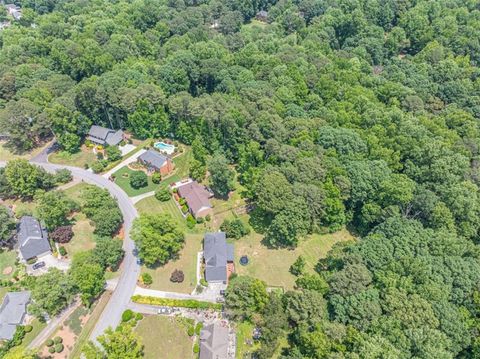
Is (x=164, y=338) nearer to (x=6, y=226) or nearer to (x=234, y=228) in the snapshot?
(x=234, y=228)

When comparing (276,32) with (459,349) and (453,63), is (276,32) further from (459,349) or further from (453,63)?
(459,349)

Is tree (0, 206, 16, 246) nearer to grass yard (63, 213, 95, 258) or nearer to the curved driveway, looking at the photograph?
grass yard (63, 213, 95, 258)

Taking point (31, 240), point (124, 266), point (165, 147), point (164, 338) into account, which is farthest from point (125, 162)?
point (164, 338)

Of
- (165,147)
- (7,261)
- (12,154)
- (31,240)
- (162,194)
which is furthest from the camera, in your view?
(12,154)

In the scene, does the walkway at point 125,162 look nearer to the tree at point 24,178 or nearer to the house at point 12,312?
the tree at point 24,178

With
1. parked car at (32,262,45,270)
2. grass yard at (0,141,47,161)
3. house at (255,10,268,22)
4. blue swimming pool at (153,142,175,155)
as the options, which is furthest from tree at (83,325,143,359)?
house at (255,10,268,22)

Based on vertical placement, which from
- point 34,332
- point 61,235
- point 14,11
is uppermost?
point 14,11

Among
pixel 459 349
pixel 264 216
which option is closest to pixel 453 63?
pixel 264 216
